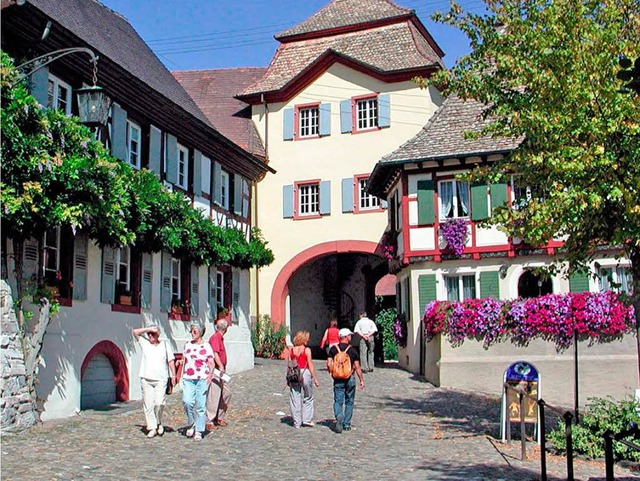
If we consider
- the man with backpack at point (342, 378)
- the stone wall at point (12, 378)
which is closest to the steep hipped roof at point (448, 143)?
the man with backpack at point (342, 378)

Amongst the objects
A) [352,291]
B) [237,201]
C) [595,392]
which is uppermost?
[237,201]

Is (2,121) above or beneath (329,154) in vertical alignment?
beneath

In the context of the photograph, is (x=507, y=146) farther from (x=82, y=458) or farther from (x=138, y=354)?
(x=82, y=458)

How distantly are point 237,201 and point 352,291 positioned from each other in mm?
10358

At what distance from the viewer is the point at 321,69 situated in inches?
1117

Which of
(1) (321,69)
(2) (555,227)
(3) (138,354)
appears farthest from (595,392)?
(1) (321,69)

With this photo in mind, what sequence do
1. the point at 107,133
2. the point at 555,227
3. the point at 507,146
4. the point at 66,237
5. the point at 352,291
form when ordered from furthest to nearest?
1. the point at 352,291
2. the point at 507,146
3. the point at 107,133
4. the point at 66,237
5. the point at 555,227

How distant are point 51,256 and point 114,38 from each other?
27.1ft

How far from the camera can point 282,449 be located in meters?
10.7

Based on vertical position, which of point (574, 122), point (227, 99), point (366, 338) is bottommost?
point (366, 338)

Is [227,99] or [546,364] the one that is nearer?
[546,364]

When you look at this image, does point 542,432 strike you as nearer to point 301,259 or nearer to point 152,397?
point 152,397

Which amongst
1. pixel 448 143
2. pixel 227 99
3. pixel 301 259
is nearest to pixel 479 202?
pixel 448 143

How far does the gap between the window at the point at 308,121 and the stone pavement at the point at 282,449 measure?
560 inches
